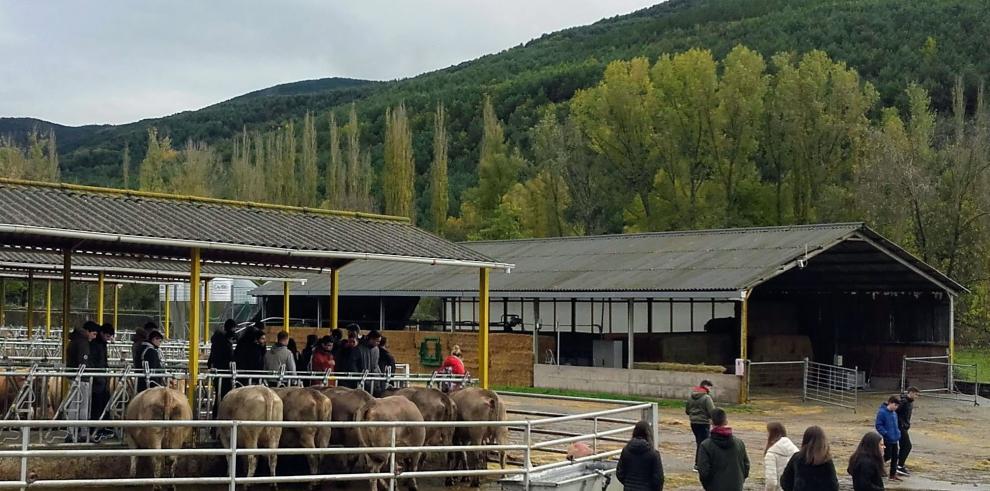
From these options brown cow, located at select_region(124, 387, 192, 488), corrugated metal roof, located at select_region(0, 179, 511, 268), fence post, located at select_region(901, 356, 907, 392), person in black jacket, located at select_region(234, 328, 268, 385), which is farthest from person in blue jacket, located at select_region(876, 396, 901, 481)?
fence post, located at select_region(901, 356, 907, 392)

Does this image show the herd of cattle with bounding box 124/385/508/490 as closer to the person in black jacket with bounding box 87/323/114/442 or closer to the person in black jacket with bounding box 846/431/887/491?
the person in black jacket with bounding box 87/323/114/442

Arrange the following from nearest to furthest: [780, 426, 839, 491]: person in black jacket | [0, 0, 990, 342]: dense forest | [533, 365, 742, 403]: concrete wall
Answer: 1. [780, 426, 839, 491]: person in black jacket
2. [533, 365, 742, 403]: concrete wall
3. [0, 0, 990, 342]: dense forest

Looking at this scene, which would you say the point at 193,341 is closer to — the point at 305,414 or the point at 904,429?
the point at 305,414

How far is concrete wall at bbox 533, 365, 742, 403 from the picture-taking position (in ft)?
99.6

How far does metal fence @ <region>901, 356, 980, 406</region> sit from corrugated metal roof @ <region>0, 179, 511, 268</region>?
19.5 m

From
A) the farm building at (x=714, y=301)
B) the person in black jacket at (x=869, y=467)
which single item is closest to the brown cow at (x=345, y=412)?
the person in black jacket at (x=869, y=467)

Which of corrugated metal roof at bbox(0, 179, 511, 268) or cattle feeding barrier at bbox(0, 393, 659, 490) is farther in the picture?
corrugated metal roof at bbox(0, 179, 511, 268)

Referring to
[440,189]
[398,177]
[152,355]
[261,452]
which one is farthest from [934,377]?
[398,177]

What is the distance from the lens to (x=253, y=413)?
1409cm

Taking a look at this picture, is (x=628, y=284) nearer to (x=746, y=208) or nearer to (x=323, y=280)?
(x=323, y=280)

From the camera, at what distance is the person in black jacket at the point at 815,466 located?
951 cm

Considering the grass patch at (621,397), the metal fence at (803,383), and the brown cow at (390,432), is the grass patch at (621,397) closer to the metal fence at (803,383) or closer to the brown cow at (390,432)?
the metal fence at (803,383)

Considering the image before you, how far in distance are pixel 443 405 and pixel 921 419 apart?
1631cm

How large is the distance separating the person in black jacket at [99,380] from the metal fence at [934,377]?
2387 centimetres
